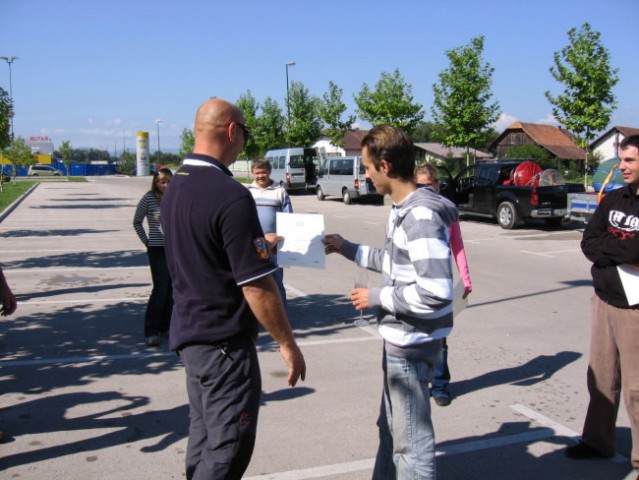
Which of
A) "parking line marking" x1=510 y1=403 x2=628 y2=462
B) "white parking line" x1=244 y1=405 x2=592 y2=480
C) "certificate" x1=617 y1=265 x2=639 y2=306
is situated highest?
"certificate" x1=617 y1=265 x2=639 y2=306

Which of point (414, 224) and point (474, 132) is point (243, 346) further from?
point (474, 132)

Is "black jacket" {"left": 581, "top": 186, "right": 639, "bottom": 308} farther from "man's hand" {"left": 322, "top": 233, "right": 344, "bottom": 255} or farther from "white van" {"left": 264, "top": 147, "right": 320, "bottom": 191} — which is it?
"white van" {"left": 264, "top": 147, "right": 320, "bottom": 191}

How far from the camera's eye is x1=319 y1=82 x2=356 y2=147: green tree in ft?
133

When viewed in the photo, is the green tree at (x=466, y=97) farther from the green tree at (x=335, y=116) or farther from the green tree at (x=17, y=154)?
the green tree at (x=17, y=154)

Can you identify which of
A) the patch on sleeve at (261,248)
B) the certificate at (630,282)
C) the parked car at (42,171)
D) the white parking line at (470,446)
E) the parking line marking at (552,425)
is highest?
the parked car at (42,171)

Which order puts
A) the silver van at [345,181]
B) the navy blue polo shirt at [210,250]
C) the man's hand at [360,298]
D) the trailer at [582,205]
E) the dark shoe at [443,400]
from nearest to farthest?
the navy blue polo shirt at [210,250] < the man's hand at [360,298] < the dark shoe at [443,400] < the trailer at [582,205] < the silver van at [345,181]

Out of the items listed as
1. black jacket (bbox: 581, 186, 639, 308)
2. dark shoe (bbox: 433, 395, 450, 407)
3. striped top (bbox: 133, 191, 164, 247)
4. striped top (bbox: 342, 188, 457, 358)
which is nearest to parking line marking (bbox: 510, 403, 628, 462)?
dark shoe (bbox: 433, 395, 450, 407)

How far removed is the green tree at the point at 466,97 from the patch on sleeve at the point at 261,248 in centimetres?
2489

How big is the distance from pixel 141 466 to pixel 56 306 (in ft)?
16.1

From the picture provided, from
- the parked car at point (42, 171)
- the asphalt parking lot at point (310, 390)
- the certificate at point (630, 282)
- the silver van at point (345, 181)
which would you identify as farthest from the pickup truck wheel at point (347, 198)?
the parked car at point (42, 171)

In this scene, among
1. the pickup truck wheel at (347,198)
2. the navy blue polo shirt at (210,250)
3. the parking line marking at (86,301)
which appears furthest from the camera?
the pickup truck wheel at (347,198)

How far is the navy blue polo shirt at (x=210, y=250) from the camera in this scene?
233 centimetres

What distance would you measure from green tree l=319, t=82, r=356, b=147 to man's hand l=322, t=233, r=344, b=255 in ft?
125

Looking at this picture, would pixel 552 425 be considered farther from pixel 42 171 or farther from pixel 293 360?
pixel 42 171
